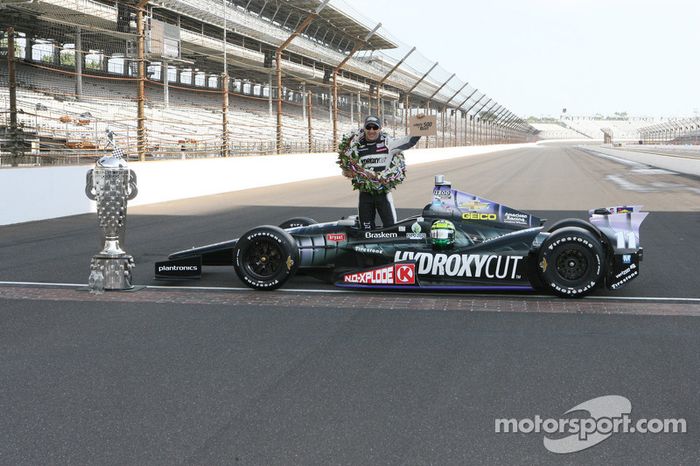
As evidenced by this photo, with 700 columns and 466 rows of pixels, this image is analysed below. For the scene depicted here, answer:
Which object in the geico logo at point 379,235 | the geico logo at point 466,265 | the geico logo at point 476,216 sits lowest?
the geico logo at point 466,265

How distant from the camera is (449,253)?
6.99 meters

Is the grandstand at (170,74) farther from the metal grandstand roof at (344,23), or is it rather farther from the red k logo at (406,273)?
the red k logo at (406,273)

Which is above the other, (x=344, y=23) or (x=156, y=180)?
(x=344, y=23)

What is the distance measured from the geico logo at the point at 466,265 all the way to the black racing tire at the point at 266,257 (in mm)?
1140

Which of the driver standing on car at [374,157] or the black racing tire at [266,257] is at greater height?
the driver standing on car at [374,157]

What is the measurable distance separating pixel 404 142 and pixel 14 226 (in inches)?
325

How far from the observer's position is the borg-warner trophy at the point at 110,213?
23.9ft

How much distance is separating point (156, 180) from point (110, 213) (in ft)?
39.5

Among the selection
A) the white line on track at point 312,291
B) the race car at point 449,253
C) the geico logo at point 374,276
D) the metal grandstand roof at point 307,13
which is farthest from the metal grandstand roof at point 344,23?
the geico logo at point 374,276

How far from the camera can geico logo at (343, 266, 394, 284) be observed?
707 centimetres

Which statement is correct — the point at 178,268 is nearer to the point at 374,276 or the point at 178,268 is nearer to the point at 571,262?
the point at 374,276

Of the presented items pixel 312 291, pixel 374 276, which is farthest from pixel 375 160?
pixel 312 291

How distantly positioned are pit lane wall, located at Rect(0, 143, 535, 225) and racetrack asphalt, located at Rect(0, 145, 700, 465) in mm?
6057

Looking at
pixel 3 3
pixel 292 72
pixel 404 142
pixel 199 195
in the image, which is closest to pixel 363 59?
pixel 292 72
